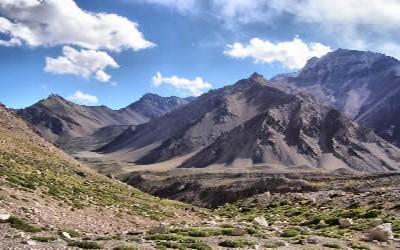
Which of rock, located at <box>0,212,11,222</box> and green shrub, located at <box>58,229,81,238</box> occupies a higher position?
rock, located at <box>0,212,11,222</box>

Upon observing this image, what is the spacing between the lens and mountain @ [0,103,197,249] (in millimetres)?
29250

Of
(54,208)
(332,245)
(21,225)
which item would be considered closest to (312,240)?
(332,245)

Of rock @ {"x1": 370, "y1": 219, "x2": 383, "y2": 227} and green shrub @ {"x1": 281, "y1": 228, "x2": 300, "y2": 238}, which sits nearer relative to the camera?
green shrub @ {"x1": 281, "y1": 228, "x2": 300, "y2": 238}

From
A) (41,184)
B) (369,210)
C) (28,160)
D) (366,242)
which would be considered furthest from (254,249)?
(28,160)

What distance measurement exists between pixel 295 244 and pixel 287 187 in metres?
131

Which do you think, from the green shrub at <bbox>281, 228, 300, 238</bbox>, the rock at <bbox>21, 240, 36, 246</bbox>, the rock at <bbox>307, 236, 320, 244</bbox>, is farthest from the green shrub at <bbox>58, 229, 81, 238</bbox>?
the rock at <bbox>307, 236, 320, 244</bbox>

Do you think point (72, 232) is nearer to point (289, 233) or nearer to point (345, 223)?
point (289, 233)

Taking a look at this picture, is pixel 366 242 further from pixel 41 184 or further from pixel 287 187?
pixel 287 187

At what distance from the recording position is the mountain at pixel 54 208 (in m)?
29.2

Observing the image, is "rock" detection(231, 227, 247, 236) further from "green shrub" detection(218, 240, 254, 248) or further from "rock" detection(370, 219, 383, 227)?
"rock" detection(370, 219, 383, 227)

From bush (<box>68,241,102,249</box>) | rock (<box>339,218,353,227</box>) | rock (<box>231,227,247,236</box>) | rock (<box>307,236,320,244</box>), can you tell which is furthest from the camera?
rock (<box>339,218,353,227</box>)

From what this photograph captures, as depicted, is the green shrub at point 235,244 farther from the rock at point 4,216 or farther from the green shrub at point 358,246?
the rock at point 4,216

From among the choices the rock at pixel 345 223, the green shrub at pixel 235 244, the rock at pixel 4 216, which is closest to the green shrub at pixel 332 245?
the green shrub at pixel 235 244

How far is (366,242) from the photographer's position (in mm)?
34781
